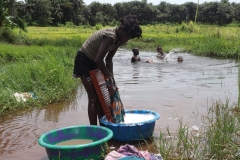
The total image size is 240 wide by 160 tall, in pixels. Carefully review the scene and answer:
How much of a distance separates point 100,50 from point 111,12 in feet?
214

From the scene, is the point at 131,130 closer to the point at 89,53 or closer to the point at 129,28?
the point at 89,53

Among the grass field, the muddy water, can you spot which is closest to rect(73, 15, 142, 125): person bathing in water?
the muddy water

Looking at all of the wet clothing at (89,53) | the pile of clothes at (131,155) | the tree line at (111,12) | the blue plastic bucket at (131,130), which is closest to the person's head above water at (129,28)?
the wet clothing at (89,53)

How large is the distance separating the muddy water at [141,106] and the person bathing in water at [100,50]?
586 mm

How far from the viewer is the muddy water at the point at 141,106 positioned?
3.60 meters

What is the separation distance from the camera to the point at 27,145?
11.4 ft

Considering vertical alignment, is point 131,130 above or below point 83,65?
below

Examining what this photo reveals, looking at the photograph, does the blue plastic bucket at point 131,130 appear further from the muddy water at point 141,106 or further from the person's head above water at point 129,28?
the person's head above water at point 129,28

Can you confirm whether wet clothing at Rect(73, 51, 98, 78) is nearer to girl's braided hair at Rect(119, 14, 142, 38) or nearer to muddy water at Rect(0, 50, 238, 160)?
girl's braided hair at Rect(119, 14, 142, 38)

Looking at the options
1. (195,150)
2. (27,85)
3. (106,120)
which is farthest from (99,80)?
(27,85)

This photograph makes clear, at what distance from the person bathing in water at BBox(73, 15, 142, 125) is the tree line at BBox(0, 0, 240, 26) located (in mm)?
28229

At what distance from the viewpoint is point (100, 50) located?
3.21 m

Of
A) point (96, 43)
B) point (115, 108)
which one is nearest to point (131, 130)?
point (115, 108)

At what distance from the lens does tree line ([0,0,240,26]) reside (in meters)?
41.5
